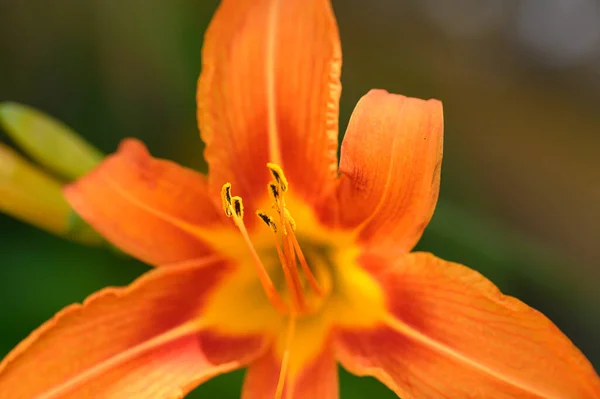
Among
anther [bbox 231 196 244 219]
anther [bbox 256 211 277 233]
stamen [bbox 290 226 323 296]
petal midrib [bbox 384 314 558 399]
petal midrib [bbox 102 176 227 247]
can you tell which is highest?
petal midrib [bbox 102 176 227 247]

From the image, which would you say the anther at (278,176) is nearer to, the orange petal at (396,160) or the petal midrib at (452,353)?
the orange petal at (396,160)

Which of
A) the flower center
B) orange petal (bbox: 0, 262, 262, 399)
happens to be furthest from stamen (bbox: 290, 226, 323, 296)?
orange petal (bbox: 0, 262, 262, 399)

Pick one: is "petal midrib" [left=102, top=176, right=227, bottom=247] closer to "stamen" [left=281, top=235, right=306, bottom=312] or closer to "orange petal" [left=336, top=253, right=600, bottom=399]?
"stamen" [left=281, top=235, right=306, bottom=312]

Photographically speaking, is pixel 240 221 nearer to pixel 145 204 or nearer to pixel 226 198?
pixel 226 198

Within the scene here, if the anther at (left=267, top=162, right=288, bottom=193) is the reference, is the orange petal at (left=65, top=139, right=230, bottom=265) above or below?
above

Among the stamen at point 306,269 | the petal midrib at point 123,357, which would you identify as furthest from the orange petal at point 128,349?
the stamen at point 306,269

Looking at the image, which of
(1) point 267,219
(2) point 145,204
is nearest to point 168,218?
(2) point 145,204

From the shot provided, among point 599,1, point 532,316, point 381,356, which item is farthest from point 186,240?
point 599,1

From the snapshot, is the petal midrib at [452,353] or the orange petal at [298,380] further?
the orange petal at [298,380]
